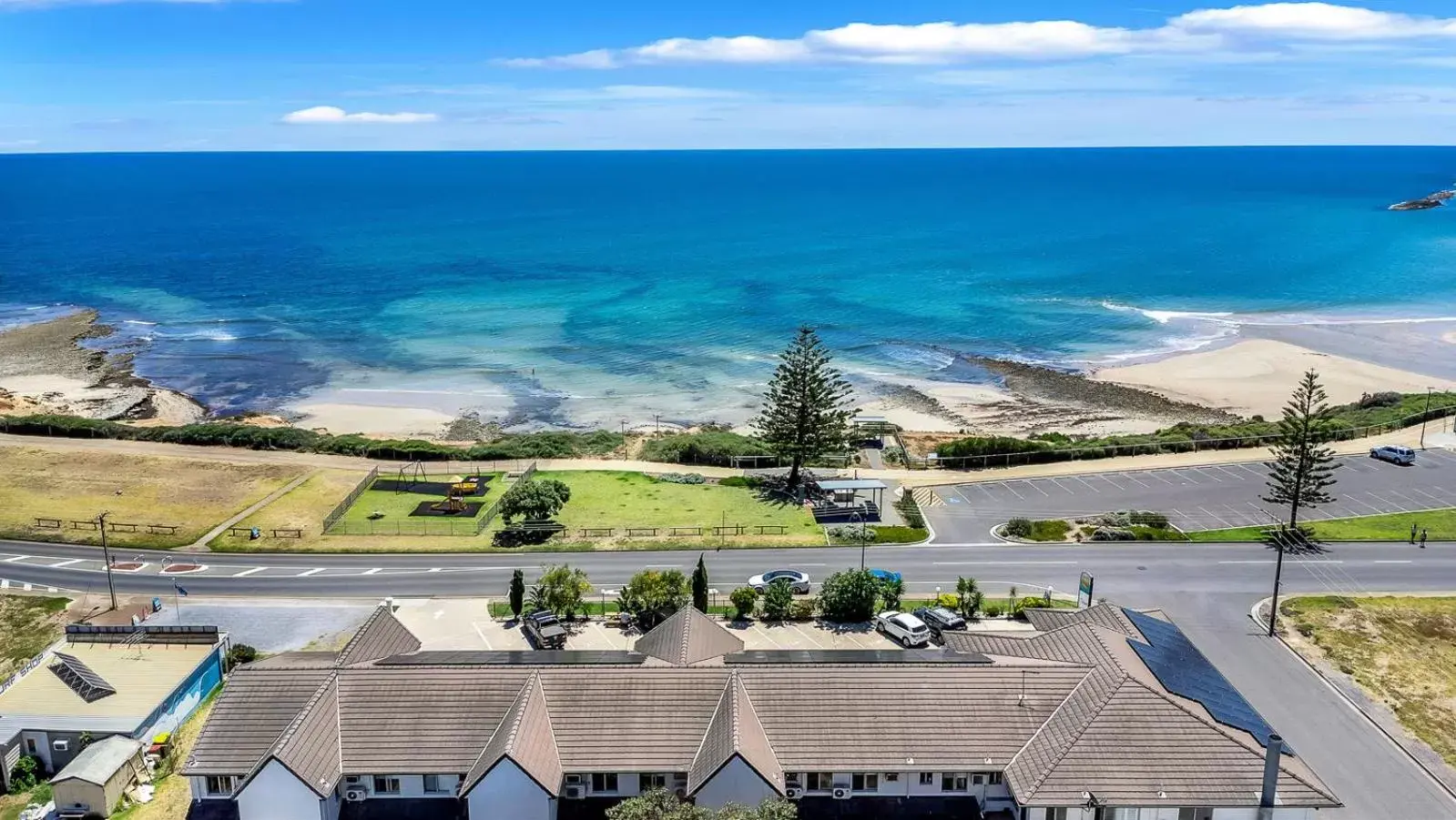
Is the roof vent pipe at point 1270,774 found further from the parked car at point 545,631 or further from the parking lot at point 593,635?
the parked car at point 545,631

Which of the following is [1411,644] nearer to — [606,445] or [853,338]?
[606,445]

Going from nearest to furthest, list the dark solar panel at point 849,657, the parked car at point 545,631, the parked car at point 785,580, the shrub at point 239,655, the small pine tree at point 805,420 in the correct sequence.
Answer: the dark solar panel at point 849,657, the shrub at point 239,655, the parked car at point 545,631, the parked car at point 785,580, the small pine tree at point 805,420

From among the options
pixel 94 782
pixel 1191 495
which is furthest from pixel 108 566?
pixel 1191 495

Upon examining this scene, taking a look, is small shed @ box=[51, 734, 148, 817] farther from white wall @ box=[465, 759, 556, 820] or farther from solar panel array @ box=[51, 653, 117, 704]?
white wall @ box=[465, 759, 556, 820]

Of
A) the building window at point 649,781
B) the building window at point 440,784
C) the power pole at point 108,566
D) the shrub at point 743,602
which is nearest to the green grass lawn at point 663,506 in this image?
the shrub at point 743,602

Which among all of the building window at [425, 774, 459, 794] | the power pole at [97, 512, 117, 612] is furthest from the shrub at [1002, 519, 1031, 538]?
the power pole at [97, 512, 117, 612]

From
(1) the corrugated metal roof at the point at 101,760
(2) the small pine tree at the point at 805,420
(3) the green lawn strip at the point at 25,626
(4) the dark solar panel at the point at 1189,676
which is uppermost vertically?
(2) the small pine tree at the point at 805,420

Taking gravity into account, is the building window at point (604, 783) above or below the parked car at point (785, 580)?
above
